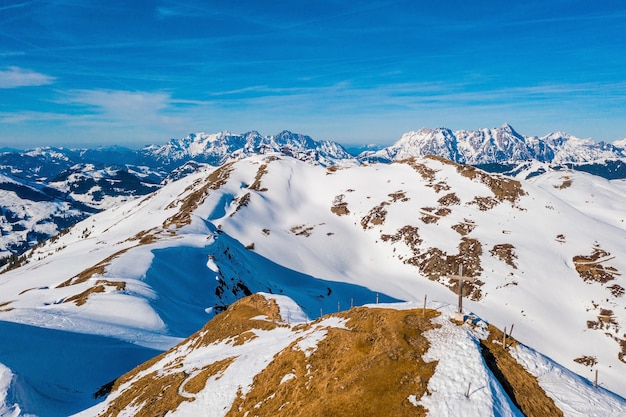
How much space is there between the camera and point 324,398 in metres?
19.5

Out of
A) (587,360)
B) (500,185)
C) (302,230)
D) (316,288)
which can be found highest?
(500,185)

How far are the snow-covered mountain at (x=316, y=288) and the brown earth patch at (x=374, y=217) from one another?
3.64 ft

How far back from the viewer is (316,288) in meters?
118

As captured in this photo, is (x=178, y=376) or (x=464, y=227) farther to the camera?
(x=464, y=227)

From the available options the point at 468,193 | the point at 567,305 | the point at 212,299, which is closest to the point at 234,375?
the point at 212,299

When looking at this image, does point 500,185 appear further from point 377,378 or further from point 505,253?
point 377,378

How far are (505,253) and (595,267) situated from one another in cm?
2654

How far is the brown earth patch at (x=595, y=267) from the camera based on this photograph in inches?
4427

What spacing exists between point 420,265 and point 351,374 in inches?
4869

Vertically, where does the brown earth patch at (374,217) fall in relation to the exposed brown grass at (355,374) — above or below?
below

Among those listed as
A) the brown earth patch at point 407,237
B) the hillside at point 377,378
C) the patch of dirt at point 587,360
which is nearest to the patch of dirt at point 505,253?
the brown earth patch at point 407,237

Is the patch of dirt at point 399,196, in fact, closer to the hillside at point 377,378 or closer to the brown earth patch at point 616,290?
the brown earth patch at point 616,290

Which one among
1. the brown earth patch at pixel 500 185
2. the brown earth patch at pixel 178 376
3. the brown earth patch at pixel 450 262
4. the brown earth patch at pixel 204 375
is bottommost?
the brown earth patch at pixel 450 262

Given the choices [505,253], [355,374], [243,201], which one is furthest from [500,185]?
[355,374]
